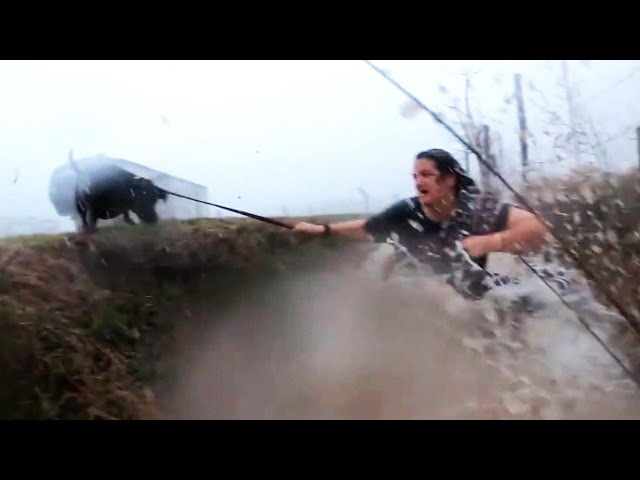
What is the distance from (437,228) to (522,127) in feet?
1.02

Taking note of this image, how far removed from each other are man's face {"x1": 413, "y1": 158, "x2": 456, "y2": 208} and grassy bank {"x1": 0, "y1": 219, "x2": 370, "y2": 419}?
8.8 inches

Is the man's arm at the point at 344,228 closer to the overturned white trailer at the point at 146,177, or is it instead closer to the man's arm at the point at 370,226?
the man's arm at the point at 370,226

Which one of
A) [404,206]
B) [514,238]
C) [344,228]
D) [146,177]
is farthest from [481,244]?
[146,177]

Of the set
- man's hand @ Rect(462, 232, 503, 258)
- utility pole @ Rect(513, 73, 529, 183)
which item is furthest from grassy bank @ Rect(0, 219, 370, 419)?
utility pole @ Rect(513, 73, 529, 183)

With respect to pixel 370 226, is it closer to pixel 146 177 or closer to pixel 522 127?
pixel 522 127

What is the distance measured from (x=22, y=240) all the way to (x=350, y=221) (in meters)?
0.77

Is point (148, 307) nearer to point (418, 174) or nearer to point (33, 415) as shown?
point (33, 415)

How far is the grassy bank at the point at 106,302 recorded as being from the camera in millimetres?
1503

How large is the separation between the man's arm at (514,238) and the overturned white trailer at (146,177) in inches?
25.1

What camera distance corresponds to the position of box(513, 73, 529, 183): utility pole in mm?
1521
